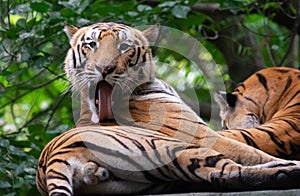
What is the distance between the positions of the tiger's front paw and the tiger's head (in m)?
0.49

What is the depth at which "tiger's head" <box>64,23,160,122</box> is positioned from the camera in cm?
381

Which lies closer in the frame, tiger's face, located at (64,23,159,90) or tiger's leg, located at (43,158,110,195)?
Answer: tiger's leg, located at (43,158,110,195)

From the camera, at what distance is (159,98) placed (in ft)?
13.4

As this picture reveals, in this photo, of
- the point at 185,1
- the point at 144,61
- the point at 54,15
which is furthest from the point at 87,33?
the point at 185,1

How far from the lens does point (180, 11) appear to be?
19.2 feet

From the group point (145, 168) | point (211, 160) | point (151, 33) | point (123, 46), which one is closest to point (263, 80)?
point (151, 33)

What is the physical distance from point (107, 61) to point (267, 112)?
160 centimetres

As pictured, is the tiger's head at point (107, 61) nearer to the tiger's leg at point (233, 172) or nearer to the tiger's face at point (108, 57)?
the tiger's face at point (108, 57)

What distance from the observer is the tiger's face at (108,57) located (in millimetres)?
3811

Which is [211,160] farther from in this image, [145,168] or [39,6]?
[39,6]

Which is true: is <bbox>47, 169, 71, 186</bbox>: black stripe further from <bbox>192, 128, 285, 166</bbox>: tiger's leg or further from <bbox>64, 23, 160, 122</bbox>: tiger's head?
<bbox>192, 128, 285, 166</bbox>: tiger's leg

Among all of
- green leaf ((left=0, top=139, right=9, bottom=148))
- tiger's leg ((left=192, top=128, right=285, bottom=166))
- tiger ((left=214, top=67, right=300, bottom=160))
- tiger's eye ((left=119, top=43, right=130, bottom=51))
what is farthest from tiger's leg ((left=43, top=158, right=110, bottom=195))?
green leaf ((left=0, top=139, right=9, bottom=148))

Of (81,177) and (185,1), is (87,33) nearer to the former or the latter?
(81,177)

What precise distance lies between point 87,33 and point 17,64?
2.21 m
